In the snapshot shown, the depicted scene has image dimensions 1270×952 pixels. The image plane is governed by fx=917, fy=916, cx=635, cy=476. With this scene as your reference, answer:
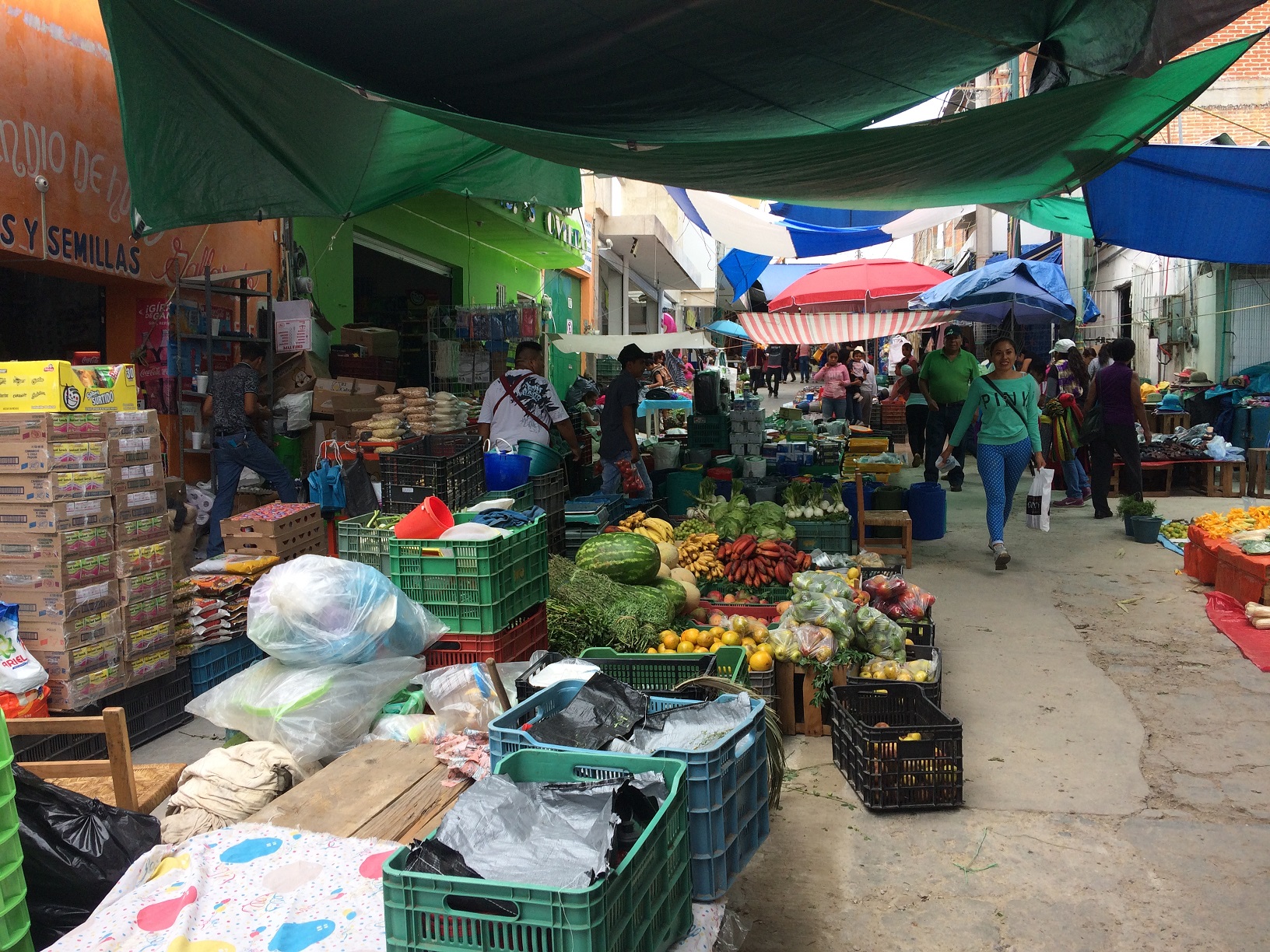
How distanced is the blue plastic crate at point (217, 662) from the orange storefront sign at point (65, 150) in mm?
3117

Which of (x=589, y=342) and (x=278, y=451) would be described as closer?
(x=278, y=451)

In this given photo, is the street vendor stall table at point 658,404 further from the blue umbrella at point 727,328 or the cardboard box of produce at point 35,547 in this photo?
the cardboard box of produce at point 35,547

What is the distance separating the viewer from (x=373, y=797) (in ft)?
10.7

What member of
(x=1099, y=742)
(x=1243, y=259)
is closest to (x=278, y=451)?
(x=1099, y=742)

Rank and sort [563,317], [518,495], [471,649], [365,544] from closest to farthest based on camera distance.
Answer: [471,649], [365,544], [518,495], [563,317]

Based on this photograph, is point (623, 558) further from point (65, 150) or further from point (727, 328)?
point (727, 328)

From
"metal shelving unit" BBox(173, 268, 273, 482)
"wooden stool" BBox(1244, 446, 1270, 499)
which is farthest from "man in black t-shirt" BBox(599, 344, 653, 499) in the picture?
"wooden stool" BBox(1244, 446, 1270, 499)

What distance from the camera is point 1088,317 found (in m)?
19.0

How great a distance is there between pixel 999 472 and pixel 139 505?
7302 mm

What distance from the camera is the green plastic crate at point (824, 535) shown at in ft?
27.3

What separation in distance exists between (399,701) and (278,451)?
519cm

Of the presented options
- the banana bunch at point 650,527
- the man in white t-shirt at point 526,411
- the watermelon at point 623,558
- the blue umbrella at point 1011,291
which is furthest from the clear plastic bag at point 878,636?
the blue umbrella at point 1011,291

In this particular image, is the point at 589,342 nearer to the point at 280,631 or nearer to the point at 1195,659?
the point at 1195,659

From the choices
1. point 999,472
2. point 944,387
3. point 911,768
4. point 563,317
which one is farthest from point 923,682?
point 563,317
